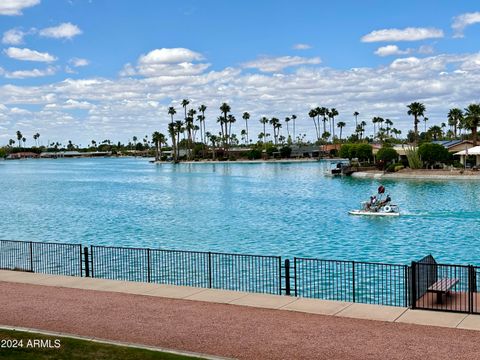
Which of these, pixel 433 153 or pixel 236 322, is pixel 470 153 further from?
pixel 236 322

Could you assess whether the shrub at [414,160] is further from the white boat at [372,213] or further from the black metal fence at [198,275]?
the black metal fence at [198,275]

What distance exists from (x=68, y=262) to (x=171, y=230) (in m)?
22.5

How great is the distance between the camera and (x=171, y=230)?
59.5 m

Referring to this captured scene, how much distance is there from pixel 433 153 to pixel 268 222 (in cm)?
7310

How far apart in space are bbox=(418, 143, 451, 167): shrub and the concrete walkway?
111372mm

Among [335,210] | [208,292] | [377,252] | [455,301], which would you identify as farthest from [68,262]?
[335,210]

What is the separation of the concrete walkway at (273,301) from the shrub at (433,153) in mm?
111372

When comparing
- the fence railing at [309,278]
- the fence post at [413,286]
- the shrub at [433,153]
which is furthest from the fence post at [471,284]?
the shrub at [433,153]

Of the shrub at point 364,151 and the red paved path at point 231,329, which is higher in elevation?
the shrub at point 364,151

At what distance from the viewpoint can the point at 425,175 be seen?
119312 millimetres

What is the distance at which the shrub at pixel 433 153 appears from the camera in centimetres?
12725

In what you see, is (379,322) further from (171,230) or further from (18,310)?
(171,230)

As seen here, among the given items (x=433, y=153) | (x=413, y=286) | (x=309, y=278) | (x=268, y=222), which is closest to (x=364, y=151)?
(x=433, y=153)

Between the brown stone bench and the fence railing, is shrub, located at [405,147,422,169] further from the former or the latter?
the brown stone bench
